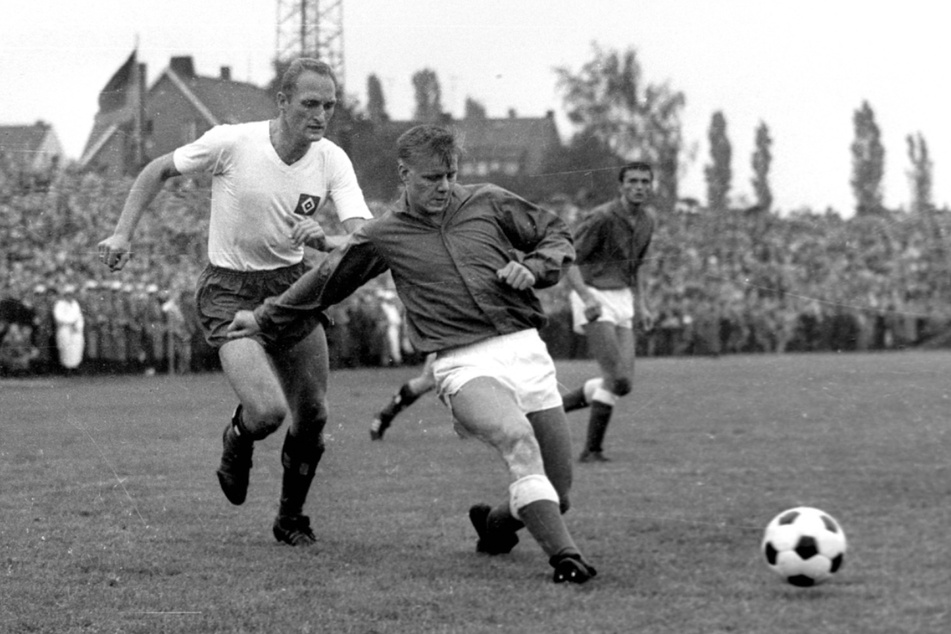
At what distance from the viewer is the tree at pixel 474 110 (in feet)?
30.0

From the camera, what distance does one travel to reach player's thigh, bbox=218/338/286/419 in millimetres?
5992

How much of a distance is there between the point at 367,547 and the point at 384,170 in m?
3.70

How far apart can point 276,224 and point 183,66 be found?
222cm

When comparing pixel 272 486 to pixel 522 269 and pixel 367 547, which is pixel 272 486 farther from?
pixel 522 269

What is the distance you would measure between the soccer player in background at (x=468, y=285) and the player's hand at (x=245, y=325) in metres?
0.01

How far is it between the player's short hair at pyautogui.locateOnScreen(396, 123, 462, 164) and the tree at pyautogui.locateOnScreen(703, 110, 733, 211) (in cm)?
522

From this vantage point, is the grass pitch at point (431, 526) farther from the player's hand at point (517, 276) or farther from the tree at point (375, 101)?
the tree at point (375, 101)

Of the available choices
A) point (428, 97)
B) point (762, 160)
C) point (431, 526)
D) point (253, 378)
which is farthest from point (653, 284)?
point (253, 378)

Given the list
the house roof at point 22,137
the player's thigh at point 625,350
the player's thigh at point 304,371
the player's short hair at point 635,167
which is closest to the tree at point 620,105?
the player's short hair at point 635,167

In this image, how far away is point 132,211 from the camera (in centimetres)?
620

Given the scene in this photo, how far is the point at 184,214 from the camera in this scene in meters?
9.79

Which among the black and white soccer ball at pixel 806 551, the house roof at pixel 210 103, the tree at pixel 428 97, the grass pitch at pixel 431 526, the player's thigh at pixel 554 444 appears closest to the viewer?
the grass pitch at pixel 431 526

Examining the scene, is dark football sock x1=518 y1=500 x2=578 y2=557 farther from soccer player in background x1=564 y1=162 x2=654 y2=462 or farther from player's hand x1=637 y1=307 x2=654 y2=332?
player's hand x1=637 y1=307 x2=654 y2=332

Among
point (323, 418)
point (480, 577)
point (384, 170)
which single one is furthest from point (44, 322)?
point (480, 577)
